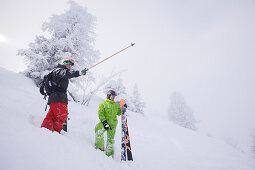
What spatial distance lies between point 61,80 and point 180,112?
32.3m

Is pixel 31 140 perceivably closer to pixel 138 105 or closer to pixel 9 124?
pixel 9 124

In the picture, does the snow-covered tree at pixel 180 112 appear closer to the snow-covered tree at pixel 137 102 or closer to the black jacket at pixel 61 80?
the snow-covered tree at pixel 137 102

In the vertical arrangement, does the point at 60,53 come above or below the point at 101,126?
above

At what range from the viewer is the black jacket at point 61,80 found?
3.20m

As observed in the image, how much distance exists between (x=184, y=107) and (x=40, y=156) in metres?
34.3

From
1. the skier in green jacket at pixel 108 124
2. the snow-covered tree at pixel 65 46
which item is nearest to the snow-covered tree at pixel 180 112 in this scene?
the snow-covered tree at pixel 65 46

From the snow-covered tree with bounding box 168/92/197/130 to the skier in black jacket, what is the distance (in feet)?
105

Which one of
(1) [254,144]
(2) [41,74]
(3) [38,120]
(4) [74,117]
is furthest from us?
(1) [254,144]

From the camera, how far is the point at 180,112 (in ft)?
103

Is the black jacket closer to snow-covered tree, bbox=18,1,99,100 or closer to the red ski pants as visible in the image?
the red ski pants

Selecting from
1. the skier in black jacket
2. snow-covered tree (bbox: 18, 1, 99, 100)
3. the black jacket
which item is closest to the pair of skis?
the skier in black jacket

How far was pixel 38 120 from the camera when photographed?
353 centimetres

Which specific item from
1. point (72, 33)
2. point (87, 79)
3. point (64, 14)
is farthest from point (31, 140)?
point (64, 14)

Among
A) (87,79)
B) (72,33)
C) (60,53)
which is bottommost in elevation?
(87,79)
